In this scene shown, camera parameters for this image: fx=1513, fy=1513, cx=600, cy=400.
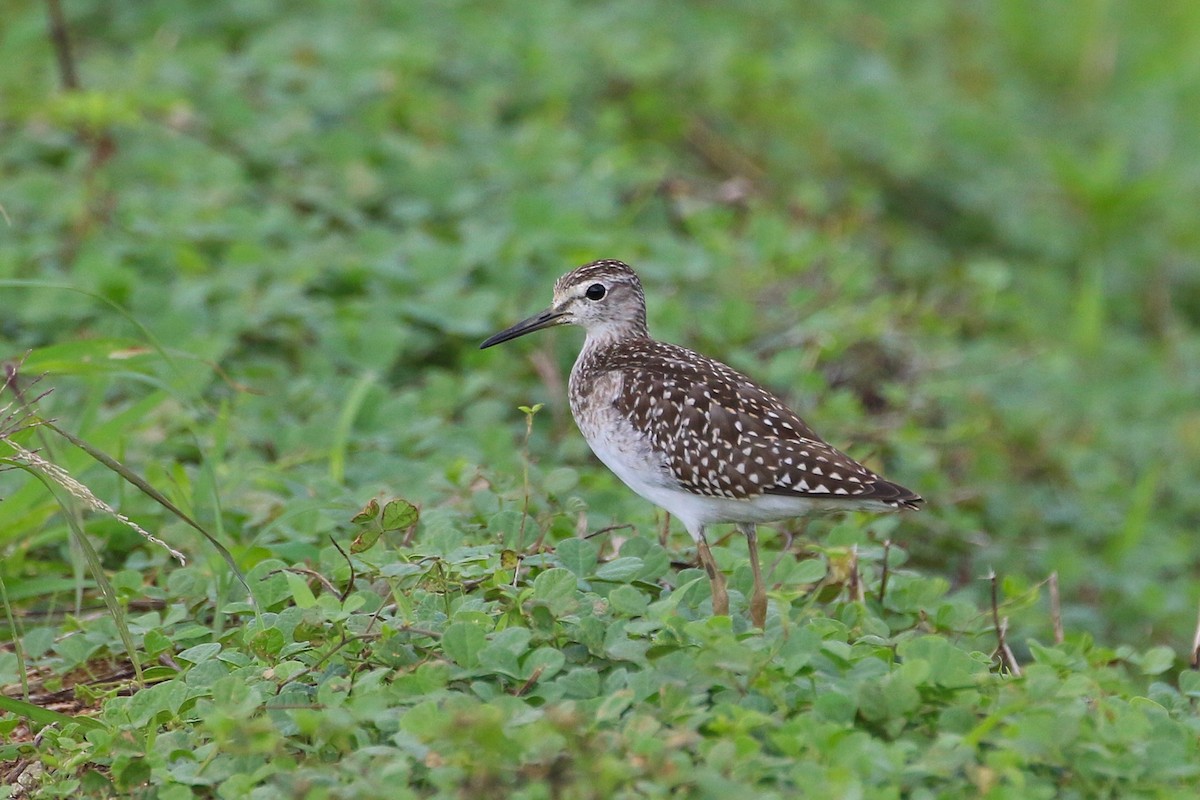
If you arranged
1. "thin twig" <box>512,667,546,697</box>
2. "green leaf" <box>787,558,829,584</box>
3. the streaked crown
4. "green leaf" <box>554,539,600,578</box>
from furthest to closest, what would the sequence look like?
the streaked crown, "green leaf" <box>787,558,829,584</box>, "green leaf" <box>554,539,600,578</box>, "thin twig" <box>512,667,546,697</box>

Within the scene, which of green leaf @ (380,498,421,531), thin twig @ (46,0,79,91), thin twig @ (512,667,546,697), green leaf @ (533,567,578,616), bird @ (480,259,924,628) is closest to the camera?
thin twig @ (512,667,546,697)

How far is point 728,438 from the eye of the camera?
589 centimetres

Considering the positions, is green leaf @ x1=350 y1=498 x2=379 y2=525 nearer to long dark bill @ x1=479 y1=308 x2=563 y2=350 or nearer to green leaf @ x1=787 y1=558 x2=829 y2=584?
green leaf @ x1=787 y1=558 x2=829 y2=584

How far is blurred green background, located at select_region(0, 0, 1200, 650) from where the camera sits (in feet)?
23.6

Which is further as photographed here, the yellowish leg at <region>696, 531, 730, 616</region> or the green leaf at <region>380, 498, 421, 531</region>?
the yellowish leg at <region>696, 531, 730, 616</region>

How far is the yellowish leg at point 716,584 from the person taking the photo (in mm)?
5391

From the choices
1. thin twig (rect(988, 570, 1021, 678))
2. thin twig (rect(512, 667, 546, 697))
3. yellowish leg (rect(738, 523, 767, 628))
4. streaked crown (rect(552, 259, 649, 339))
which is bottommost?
thin twig (rect(988, 570, 1021, 678))

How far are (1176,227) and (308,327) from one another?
8214 mm

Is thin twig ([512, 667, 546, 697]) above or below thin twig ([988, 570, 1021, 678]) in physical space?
above

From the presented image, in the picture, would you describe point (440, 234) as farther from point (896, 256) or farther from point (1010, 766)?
point (1010, 766)

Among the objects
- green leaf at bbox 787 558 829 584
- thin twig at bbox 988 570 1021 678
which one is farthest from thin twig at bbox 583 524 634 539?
thin twig at bbox 988 570 1021 678

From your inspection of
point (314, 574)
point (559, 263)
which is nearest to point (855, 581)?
point (314, 574)

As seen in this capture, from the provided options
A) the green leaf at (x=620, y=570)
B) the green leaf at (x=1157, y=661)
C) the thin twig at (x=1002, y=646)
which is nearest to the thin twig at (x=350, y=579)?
the green leaf at (x=620, y=570)

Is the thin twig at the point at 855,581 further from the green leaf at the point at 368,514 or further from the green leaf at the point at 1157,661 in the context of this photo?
the green leaf at the point at 368,514
